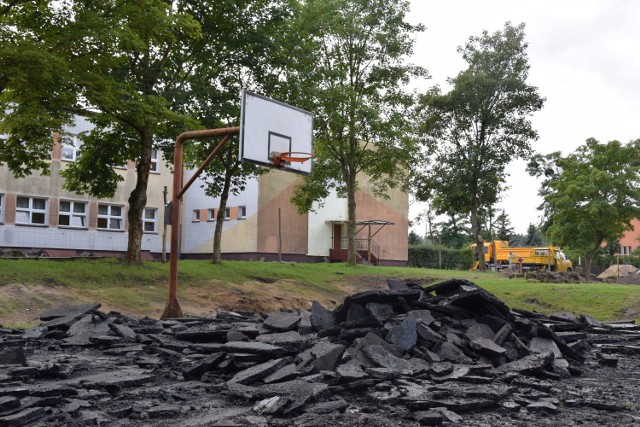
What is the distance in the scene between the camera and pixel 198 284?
2116cm

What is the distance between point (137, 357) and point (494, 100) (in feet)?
113

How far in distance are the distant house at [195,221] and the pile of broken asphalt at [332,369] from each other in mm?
22782

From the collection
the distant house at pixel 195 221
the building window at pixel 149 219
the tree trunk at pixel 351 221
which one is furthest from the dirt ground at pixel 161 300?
the building window at pixel 149 219

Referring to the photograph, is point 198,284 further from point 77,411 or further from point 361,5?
point 361,5

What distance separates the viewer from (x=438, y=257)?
54.8m

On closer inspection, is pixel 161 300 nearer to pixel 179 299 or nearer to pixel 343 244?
pixel 179 299

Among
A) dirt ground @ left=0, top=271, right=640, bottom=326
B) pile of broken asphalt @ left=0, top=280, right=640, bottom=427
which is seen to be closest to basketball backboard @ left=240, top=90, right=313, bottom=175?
pile of broken asphalt @ left=0, top=280, right=640, bottom=427

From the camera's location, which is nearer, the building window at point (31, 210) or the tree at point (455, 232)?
the building window at point (31, 210)

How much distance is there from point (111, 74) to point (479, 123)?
25824 mm

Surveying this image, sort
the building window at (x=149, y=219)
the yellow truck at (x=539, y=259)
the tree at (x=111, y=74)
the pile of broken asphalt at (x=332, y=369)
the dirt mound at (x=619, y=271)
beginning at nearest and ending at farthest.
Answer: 1. the pile of broken asphalt at (x=332, y=369)
2. the tree at (x=111, y=74)
3. the building window at (x=149, y=219)
4. the yellow truck at (x=539, y=259)
5. the dirt mound at (x=619, y=271)

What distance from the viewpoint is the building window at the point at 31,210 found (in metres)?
35.1

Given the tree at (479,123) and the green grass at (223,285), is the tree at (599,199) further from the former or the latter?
the green grass at (223,285)

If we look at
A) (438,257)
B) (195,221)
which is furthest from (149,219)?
(438,257)

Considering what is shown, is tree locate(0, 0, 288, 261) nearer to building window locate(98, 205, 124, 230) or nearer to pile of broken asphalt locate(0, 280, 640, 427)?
pile of broken asphalt locate(0, 280, 640, 427)
